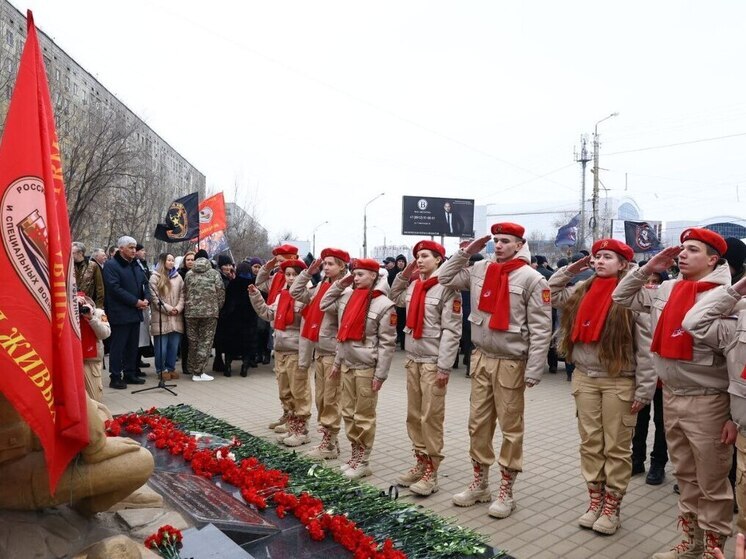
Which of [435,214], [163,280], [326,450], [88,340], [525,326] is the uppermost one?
[435,214]

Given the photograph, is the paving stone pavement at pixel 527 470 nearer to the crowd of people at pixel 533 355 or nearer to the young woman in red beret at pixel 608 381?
the crowd of people at pixel 533 355

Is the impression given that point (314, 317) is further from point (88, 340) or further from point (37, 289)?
point (37, 289)

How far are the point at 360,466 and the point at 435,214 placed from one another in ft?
75.6

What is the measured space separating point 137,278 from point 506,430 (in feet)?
22.4

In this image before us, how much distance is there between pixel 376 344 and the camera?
5.55 meters

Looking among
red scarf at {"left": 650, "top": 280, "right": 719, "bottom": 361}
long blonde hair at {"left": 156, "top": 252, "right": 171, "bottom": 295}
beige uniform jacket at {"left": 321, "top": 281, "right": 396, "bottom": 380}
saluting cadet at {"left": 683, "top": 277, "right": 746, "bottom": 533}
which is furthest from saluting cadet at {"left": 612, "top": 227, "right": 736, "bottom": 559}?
long blonde hair at {"left": 156, "top": 252, "right": 171, "bottom": 295}

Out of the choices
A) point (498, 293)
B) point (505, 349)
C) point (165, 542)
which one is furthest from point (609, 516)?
point (165, 542)

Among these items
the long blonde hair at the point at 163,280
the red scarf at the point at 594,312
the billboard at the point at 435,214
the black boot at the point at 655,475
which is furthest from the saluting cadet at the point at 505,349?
the billboard at the point at 435,214

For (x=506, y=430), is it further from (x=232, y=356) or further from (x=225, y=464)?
(x=232, y=356)

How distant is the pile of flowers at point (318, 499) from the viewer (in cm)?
360

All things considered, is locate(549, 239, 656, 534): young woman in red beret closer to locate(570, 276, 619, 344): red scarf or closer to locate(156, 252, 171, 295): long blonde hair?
locate(570, 276, 619, 344): red scarf

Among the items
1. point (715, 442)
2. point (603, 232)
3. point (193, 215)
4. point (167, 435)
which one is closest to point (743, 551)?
point (715, 442)

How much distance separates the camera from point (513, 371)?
4559 millimetres

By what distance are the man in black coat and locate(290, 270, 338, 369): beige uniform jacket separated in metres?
3.84
